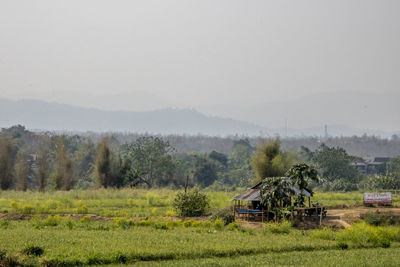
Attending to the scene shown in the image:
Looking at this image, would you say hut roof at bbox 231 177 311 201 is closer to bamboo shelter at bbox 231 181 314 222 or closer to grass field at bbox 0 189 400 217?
bamboo shelter at bbox 231 181 314 222

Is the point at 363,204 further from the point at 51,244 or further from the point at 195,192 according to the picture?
the point at 51,244

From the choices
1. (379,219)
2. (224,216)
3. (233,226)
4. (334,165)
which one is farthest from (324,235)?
(334,165)

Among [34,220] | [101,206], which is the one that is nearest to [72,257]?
[34,220]

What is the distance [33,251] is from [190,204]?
1430 centimetres

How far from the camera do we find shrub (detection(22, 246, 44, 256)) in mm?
15555

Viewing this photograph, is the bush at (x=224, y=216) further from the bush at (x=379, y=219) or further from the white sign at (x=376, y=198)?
the white sign at (x=376, y=198)

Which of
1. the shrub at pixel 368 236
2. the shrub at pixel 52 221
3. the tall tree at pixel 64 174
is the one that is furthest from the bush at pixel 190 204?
the tall tree at pixel 64 174

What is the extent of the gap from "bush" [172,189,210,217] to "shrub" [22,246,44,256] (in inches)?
546

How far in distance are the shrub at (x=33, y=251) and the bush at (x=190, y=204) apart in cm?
1386

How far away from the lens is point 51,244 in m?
17.3

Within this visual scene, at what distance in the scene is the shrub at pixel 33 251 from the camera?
51.0ft

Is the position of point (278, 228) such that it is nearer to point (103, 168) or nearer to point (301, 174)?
point (301, 174)

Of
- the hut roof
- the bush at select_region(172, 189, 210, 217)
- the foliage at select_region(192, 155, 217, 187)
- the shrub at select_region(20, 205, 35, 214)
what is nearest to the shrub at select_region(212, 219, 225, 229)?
the hut roof

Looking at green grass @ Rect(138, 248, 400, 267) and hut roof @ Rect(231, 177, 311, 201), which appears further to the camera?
hut roof @ Rect(231, 177, 311, 201)
